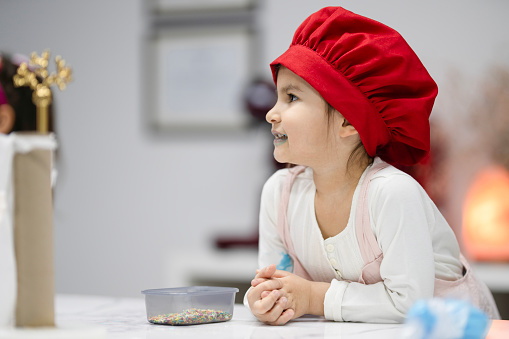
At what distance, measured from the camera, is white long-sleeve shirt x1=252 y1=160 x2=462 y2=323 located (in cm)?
94

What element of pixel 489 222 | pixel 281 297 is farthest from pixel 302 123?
pixel 489 222

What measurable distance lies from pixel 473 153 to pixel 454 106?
0.18 metres

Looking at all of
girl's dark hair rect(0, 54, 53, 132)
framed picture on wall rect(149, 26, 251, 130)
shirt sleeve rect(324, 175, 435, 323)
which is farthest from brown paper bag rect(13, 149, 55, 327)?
framed picture on wall rect(149, 26, 251, 130)

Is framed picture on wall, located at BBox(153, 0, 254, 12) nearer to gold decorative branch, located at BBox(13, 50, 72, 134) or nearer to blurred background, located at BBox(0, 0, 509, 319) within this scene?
blurred background, located at BBox(0, 0, 509, 319)

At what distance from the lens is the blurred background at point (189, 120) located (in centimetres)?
223

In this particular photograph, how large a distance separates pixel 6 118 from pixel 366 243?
577 mm

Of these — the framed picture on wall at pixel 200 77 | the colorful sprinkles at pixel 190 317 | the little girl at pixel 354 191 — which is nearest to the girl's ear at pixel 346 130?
the little girl at pixel 354 191

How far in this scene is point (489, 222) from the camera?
1995 mm

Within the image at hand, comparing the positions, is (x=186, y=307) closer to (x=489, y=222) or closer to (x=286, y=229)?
(x=286, y=229)

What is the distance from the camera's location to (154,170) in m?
2.66

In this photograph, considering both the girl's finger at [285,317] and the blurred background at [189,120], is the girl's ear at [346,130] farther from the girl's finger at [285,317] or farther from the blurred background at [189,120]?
the blurred background at [189,120]

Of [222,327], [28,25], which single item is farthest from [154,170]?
[222,327]

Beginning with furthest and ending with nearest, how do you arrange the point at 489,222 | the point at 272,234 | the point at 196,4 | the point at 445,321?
the point at 196,4
the point at 489,222
the point at 272,234
the point at 445,321

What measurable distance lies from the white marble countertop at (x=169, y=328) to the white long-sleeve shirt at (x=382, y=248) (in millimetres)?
48
